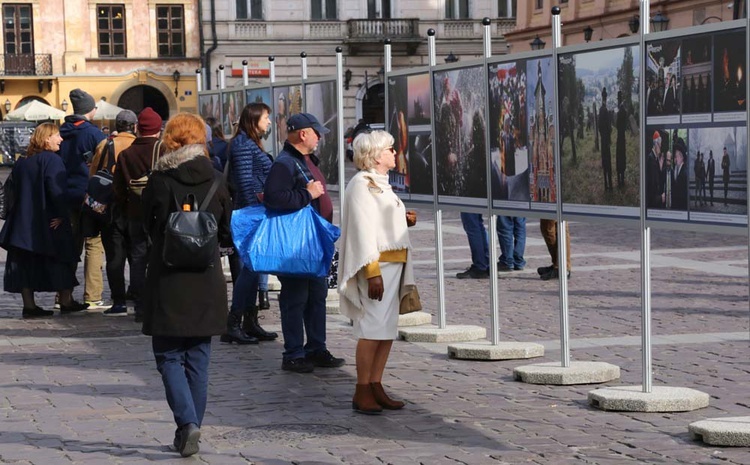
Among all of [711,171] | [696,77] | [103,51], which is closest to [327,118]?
[696,77]

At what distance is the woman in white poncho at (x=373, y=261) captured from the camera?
829 cm

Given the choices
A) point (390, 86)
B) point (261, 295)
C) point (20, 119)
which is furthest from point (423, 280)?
point (20, 119)

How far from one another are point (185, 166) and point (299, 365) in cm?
250

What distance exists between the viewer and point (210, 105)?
64.2 ft

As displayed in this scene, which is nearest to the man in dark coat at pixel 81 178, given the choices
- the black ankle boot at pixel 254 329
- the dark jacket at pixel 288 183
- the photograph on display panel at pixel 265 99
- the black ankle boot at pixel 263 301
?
the black ankle boot at pixel 263 301

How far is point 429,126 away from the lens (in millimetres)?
11266

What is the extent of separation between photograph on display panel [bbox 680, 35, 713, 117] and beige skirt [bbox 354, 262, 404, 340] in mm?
1891

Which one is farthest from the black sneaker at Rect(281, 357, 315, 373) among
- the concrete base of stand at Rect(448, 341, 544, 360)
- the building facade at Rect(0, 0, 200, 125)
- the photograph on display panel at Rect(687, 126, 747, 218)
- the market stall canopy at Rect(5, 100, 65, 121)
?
the building facade at Rect(0, 0, 200, 125)

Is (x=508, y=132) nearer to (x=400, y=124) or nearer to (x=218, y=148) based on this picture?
(x=400, y=124)

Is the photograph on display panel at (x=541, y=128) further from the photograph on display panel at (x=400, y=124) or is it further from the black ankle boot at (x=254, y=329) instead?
the black ankle boot at (x=254, y=329)

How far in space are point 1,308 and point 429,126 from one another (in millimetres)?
5100

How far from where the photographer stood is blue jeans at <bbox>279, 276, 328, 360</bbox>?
9.75m

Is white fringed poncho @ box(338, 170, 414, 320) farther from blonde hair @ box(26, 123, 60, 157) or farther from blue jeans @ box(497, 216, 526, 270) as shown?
blue jeans @ box(497, 216, 526, 270)

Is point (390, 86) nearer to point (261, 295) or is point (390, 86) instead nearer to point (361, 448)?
point (261, 295)
